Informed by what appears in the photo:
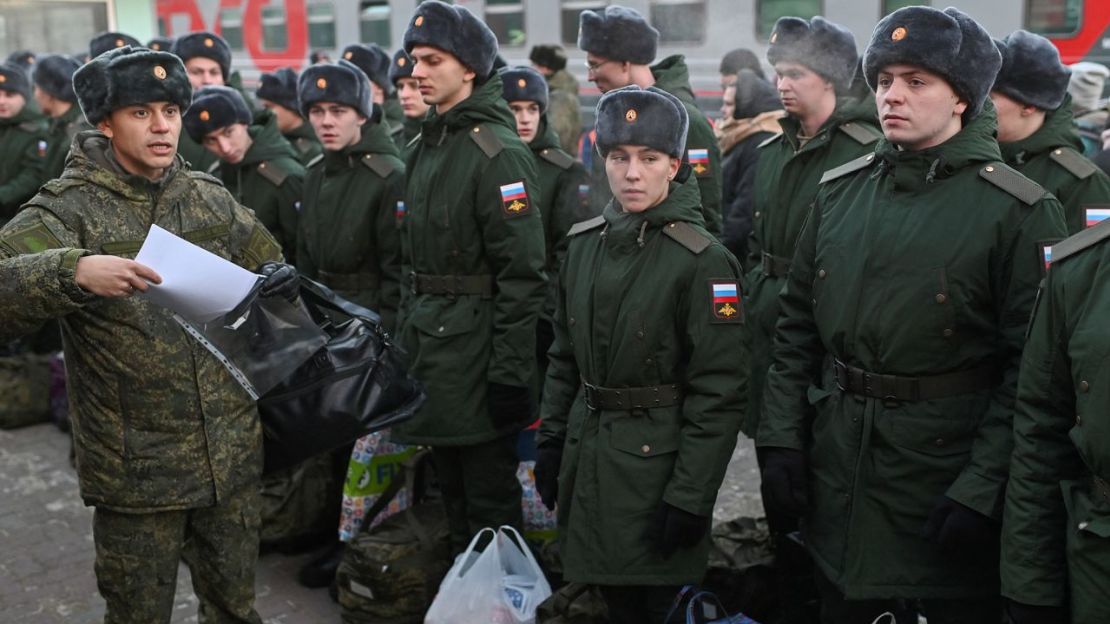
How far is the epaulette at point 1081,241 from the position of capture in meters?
2.40

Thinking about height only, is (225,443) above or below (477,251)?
below

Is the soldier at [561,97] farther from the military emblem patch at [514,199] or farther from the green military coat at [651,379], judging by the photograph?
the green military coat at [651,379]

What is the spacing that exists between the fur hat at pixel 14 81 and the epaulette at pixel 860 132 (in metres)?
6.39

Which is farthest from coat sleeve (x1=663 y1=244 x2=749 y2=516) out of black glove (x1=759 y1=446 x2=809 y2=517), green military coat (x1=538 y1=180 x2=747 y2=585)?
black glove (x1=759 y1=446 x2=809 y2=517)

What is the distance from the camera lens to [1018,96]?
13.1 feet

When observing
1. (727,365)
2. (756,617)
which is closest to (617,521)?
(727,365)

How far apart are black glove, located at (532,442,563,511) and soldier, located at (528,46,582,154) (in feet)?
15.0

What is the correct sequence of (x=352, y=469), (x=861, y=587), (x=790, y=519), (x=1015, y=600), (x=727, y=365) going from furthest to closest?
1. (x=352, y=469)
2. (x=790, y=519)
3. (x=727, y=365)
4. (x=861, y=587)
5. (x=1015, y=600)

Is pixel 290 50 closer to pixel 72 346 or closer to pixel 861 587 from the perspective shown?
pixel 72 346

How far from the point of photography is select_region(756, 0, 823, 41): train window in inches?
404

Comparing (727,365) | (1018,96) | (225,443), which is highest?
(1018,96)

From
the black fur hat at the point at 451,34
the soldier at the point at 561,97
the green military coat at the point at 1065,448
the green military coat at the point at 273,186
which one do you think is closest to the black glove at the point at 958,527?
the green military coat at the point at 1065,448

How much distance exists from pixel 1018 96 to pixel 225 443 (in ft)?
9.72

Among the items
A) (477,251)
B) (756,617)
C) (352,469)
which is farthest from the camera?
(352,469)
